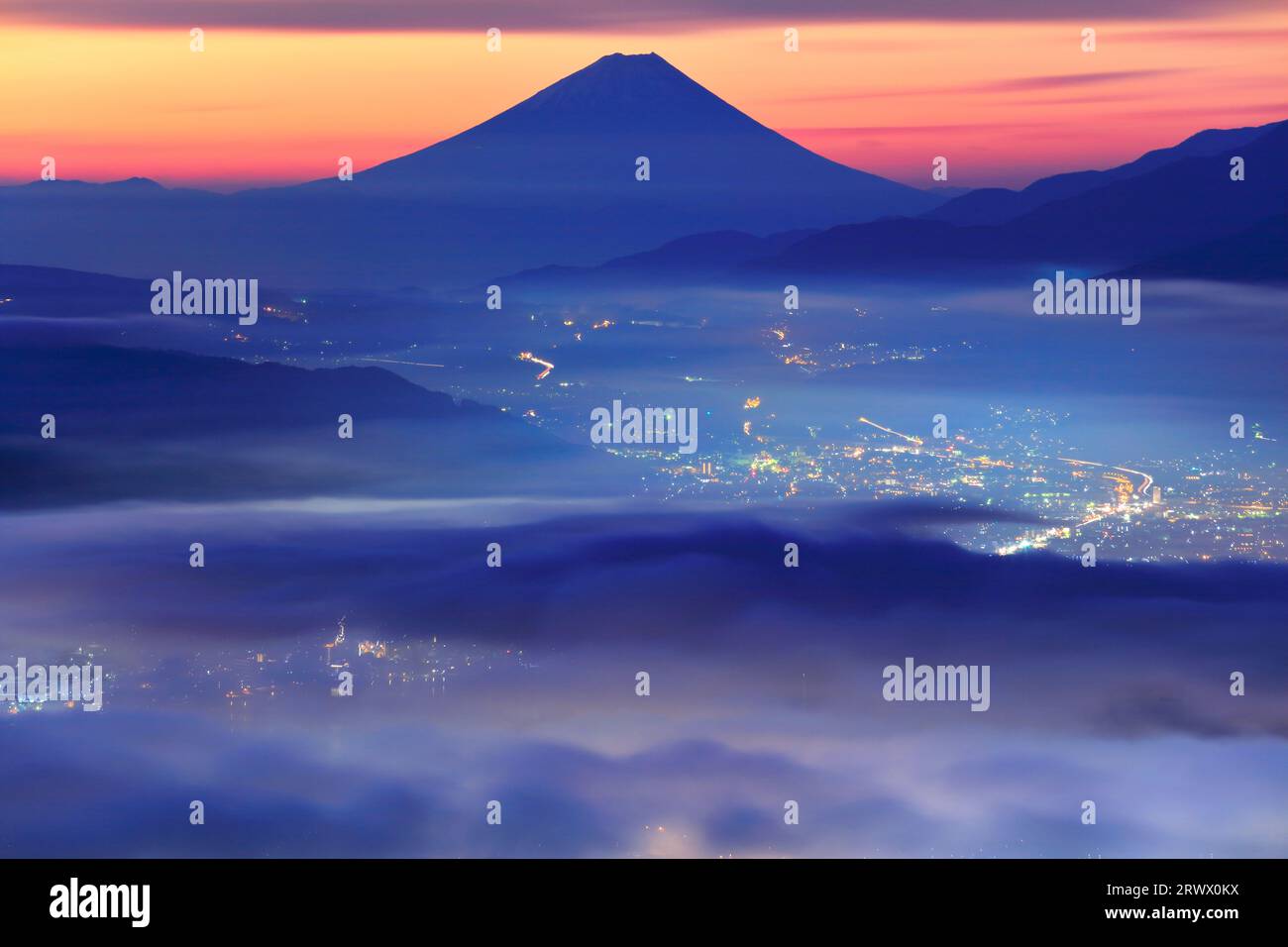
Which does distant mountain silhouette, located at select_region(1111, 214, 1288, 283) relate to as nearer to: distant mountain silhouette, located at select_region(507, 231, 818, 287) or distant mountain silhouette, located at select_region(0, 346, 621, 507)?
distant mountain silhouette, located at select_region(507, 231, 818, 287)

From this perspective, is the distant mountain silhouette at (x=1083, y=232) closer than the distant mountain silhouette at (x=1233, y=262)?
No

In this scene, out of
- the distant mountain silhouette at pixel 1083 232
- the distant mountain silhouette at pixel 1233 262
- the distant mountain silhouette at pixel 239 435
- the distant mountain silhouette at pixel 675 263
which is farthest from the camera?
the distant mountain silhouette at pixel 1083 232

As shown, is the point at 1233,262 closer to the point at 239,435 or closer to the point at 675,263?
the point at 675,263

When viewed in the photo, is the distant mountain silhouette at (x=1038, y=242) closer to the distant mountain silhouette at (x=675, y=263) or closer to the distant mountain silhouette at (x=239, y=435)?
the distant mountain silhouette at (x=675, y=263)

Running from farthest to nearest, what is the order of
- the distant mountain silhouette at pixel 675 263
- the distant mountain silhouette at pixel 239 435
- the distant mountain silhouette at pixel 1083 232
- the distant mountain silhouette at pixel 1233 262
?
the distant mountain silhouette at pixel 1083 232 < the distant mountain silhouette at pixel 675 263 < the distant mountain silhouette at pixel 1233 262 < the distant mountain silhouette at pixel 239 435

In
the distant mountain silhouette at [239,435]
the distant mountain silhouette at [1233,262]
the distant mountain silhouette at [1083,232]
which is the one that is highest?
the distant mountain silhouette at [1083,232]

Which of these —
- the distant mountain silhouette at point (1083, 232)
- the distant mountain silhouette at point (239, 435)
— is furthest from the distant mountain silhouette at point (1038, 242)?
the distant mountain silhouette at point (239, 435)

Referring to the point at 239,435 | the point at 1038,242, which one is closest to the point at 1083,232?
the point at 1038,242

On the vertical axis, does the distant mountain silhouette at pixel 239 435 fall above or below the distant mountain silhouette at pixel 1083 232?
below

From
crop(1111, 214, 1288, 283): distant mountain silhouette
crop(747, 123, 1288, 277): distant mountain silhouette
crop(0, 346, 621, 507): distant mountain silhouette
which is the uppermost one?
crop(747, 123, 1288, 277): distant mountain silhouette

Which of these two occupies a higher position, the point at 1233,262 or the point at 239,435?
the point at 1233,262

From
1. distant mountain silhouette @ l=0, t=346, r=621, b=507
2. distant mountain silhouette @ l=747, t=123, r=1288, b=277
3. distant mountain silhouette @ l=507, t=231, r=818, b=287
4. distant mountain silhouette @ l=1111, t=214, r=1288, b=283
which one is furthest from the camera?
distant mountain silhouette @ l=747, t=123, r=1288, b=277

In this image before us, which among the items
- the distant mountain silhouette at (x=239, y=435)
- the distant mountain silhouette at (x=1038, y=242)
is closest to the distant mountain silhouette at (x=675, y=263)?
the distant mountain silhouette at (x=1038, y=242)

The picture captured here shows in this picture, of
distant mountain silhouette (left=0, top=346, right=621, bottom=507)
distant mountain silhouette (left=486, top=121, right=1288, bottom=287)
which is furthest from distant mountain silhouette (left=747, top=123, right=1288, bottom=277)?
distant mountain silhouette (left=0, top=346, right=621, bottom=507)
